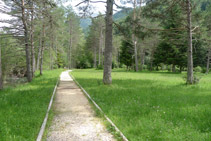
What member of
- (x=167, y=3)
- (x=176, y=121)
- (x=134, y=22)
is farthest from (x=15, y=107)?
(x=167, y=3)

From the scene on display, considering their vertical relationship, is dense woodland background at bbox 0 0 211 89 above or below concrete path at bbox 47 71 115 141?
above

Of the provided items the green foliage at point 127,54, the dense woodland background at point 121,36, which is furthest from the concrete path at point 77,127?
the green foliage at point 127,54

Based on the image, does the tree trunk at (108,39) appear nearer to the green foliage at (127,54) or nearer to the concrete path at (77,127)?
the concrete path at (77,127)

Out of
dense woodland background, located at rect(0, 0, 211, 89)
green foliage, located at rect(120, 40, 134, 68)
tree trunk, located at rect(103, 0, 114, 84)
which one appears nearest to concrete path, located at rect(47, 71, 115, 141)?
dense woodland background, located at rect(0, 0, 211, 89)

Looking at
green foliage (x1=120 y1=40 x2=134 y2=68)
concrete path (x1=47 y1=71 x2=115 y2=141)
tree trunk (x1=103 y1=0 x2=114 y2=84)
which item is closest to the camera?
concrete path (x1=47 y1=71 x2=115 y2=141)

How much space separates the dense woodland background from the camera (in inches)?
517

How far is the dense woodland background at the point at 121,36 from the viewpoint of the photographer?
1312 centimetres

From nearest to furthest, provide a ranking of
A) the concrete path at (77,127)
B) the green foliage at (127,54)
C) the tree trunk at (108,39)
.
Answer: the concrete path at (77,127) < the tree trunk at (108,39) < the green foliage at (127,54)

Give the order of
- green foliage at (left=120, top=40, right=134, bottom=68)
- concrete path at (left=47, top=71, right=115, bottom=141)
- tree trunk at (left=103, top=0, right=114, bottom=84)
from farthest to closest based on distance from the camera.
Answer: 1. green foliage at (left=120, top=40, right=134, bottom=68)
2. tree trunk at (left=103, top=0, right=114, bottom=84)
3. concrete path at (left=47, top=71, right=115, bottom=141)

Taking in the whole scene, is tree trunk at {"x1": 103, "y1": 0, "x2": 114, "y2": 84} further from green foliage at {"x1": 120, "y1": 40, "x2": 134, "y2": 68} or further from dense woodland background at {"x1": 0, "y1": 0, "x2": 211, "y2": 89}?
green foliage at {"x1": 120, "y1": 40, "x2": 134, "y2": 68}

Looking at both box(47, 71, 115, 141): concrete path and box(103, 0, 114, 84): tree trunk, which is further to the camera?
box(103, 0, 114, 84): tree trunk

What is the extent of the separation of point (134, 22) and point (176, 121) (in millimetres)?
9943

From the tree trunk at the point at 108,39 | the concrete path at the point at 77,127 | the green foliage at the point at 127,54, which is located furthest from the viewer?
the green foliage at the point at 127,54

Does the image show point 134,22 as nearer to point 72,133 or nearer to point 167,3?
point 167,3
